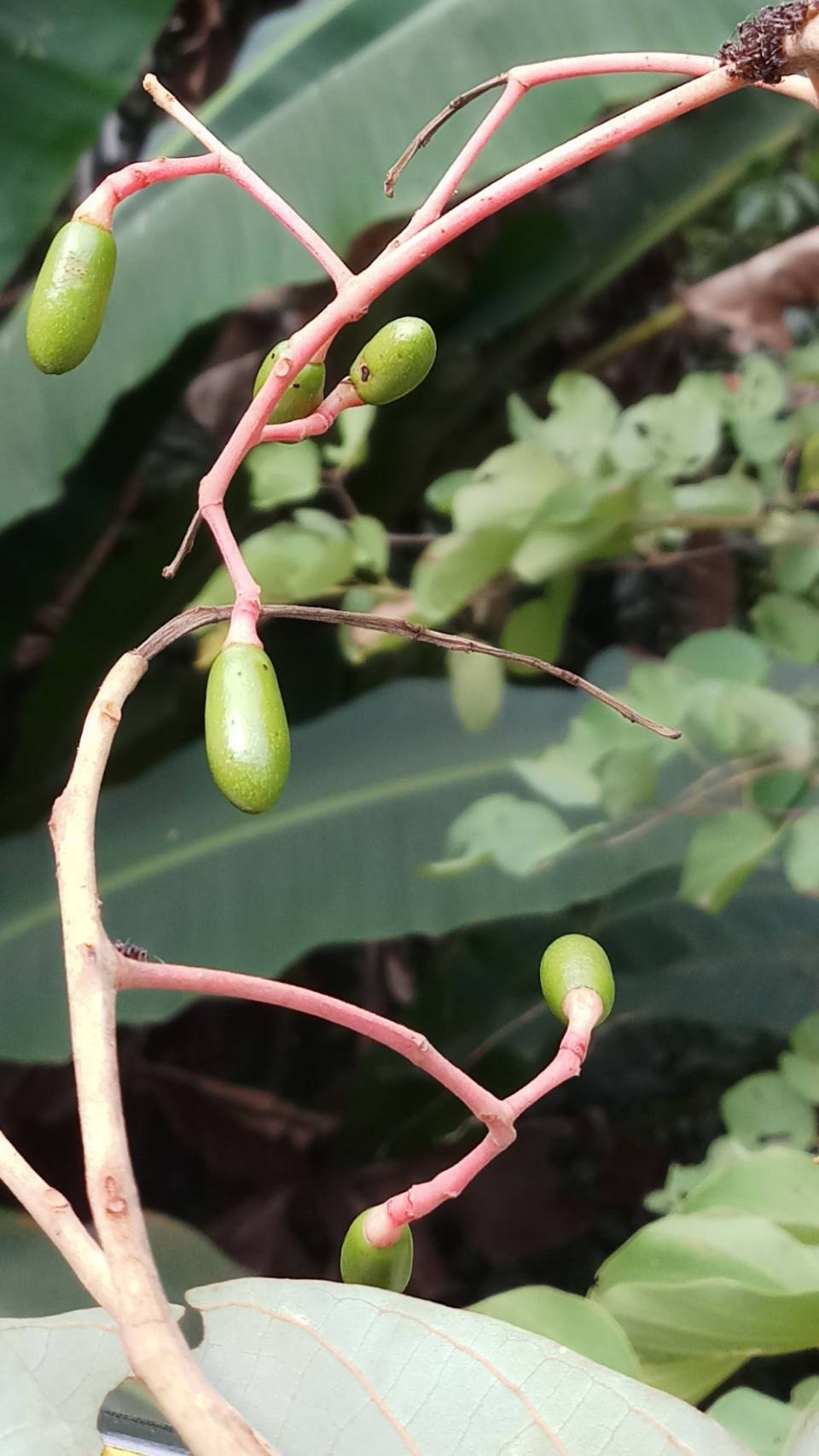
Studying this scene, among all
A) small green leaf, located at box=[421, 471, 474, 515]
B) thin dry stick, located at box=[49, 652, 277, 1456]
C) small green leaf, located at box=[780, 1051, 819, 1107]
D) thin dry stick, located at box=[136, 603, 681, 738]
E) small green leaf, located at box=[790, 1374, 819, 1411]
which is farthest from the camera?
small green leaf, located at box=[421, 471, 474, 515]

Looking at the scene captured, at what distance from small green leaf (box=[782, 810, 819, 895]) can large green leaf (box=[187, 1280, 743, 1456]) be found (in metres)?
0.38

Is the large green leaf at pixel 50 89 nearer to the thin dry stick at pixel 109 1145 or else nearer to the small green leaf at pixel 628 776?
the small green leaf at pixel 628 776

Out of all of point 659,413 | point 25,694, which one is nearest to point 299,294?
point 25,694

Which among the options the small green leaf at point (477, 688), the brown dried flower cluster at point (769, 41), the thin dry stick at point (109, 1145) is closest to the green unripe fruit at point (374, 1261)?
the thin dry stick at point (109, 1145)

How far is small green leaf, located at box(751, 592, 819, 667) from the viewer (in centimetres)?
82

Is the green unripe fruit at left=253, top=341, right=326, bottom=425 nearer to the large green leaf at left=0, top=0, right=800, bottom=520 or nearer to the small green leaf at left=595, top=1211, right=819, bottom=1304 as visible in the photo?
the small green leaf at left=595, top=1211, right=819, bottom=1304

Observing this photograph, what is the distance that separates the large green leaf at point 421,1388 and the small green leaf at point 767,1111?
361 mm

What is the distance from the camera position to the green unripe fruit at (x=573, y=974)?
0.34 m

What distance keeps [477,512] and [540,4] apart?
573 millimetres

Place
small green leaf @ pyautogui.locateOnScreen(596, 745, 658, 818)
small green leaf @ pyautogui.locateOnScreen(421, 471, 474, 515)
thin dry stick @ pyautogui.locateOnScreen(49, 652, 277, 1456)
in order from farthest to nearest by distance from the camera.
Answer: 1. small green leaf @ pyautogui.locateOnScreen(421, 471, 474, 515)
2. small green leaf @ pyautogui.locateOnScreen(596, 745, 658, 818)
3. thin dry stick @ pyautogui.locateOnScreen(49, 652, 277, 1456)

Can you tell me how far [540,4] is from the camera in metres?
1.06

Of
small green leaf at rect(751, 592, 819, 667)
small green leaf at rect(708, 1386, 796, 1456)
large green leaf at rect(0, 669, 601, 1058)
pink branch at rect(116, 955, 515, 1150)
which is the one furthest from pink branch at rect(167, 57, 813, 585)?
large green leaf at rect(0, 669, 601, 1058)

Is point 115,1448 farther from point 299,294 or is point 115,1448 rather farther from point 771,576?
point 299,294

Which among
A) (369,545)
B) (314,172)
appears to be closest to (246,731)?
(369,545)
